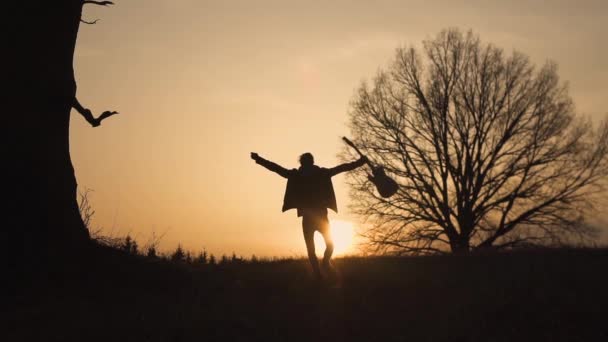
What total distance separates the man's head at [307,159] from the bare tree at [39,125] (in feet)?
11.1

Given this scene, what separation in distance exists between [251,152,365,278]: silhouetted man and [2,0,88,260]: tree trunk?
10.6 feet

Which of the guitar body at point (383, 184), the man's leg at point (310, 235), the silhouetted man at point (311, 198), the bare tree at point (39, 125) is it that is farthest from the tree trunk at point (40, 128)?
the guitar body at point (383, 184)

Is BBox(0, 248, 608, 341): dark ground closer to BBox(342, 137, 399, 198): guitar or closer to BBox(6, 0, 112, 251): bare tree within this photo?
BBox(6, 0, 112, 251): bare tree

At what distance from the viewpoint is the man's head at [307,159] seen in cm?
1107

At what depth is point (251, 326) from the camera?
8352mm

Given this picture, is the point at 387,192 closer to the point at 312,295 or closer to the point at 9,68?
the point at 312,295

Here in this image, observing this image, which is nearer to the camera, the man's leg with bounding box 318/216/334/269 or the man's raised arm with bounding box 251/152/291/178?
the man's leg with bounding box 318/216/334/269

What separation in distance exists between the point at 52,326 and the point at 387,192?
7007 millimetres

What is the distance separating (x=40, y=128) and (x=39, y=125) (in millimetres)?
48

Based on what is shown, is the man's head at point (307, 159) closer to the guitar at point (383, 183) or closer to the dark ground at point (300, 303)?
the dark ground at point (300, 303)

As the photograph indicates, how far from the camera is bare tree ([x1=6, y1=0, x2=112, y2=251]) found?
9.85 m

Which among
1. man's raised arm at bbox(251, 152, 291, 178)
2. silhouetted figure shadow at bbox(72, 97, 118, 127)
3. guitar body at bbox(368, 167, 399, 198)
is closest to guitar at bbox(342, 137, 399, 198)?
guitar body at bbox(368, 167, 399, 198)

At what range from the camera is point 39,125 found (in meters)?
10.2

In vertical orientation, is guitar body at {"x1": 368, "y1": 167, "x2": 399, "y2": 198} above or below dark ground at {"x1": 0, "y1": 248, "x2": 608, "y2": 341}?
above
